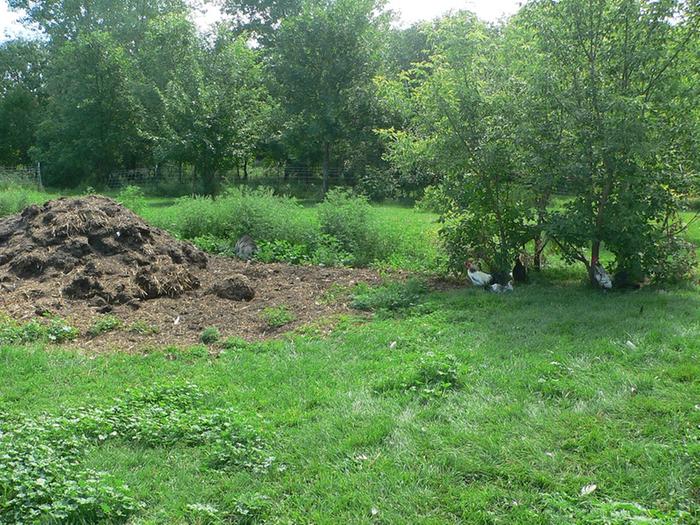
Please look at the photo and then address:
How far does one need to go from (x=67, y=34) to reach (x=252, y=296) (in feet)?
131

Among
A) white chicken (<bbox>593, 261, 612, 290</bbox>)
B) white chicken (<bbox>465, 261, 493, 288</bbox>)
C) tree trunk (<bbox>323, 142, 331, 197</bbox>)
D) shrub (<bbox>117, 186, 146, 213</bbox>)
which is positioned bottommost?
white chicken (<bbox>465, 261, 493, 288</bbox>)

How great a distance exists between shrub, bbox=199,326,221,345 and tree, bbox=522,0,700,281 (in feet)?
14.4

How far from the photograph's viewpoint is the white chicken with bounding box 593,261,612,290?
811cm

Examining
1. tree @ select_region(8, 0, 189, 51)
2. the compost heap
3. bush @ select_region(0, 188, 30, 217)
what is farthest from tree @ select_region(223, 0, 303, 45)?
the compost heap

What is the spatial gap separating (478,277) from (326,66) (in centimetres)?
1969

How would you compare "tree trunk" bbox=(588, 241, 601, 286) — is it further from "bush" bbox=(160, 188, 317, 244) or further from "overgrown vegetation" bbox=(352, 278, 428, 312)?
"bush" bbox=(160, 188, 317, 244)

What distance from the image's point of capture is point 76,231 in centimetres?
905

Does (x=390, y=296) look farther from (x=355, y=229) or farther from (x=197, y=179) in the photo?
(x=197, y=179)

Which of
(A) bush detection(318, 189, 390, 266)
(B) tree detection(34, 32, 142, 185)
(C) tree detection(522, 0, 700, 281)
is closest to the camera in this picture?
(C) tree detection(522, 0, 700, 281)

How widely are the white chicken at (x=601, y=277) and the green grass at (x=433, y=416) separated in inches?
44.1

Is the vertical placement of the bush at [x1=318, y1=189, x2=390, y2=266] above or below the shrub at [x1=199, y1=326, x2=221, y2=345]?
above

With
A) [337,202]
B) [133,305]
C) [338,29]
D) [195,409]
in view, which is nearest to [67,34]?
[338,29]

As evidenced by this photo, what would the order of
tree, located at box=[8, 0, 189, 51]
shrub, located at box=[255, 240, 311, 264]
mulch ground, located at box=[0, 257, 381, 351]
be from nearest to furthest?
mulch ground, located at box=[0, 257, 381, 351]
shrub, located at box=[255, 240, 311, 264]
tree, located at box=[8, 0, 189, 51]

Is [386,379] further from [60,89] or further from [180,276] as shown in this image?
[60,89]
